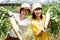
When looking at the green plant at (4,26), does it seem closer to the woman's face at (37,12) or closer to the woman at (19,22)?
the woman at (19,22)

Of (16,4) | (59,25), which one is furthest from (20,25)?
(59,25)

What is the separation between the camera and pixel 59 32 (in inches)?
107

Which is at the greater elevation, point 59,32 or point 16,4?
point 16,4

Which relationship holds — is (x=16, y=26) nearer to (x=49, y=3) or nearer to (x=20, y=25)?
(x=20, y=25)

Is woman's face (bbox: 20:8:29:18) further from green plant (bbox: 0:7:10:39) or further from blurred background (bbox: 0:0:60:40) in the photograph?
green plant (bbox: 0:7:10:39)

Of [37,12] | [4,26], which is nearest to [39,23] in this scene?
[37,12]

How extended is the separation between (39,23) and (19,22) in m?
0.21

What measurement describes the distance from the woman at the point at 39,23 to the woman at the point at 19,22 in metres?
0.07

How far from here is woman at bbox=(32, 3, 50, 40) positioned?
268 cm

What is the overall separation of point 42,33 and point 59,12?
0.94 feet

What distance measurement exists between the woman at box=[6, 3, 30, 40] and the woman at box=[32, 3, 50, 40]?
7cm

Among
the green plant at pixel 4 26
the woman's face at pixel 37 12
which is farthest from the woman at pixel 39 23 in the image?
the green plant at pixel 4 26

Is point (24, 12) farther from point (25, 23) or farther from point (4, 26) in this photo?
point (4, 26)

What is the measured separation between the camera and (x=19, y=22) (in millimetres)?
2688
